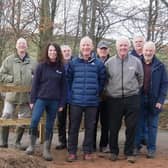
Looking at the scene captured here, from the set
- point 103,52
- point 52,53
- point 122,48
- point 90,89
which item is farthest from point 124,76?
point 52,53

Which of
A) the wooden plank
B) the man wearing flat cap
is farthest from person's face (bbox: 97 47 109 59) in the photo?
the wooden plank

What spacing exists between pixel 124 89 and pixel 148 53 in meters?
0.76

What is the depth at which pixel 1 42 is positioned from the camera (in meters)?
17.7

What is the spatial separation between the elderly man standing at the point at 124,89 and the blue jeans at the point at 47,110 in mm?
910

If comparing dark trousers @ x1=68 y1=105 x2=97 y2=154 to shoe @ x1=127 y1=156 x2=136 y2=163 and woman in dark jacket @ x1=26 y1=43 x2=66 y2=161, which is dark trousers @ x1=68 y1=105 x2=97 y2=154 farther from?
shoe @ x1=127 y1=156 x2=136 y2=163

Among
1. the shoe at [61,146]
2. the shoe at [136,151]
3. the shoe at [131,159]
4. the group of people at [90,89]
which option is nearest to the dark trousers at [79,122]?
the group of people at [90,89]

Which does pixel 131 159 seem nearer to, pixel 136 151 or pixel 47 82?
pixel 136 151

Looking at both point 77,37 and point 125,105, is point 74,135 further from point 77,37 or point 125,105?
point 77,37

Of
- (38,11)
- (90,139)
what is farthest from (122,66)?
(38,11)

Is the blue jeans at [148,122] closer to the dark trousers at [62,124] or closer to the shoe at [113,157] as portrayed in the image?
the shoe at [113,157]

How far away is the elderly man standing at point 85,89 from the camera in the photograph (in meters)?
7.40

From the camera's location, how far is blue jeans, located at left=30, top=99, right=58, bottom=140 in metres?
7.40

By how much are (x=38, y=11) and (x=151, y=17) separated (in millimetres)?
4147

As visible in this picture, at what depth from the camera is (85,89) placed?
7.39 meters
